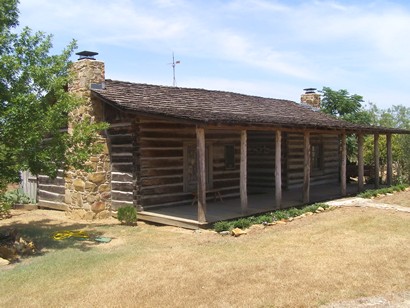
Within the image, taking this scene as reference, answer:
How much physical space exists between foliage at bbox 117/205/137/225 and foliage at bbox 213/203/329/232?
8.41 ft

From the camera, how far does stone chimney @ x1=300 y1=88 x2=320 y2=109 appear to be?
23.8 m

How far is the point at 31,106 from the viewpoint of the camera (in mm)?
9242

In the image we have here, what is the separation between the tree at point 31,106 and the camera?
361 inches

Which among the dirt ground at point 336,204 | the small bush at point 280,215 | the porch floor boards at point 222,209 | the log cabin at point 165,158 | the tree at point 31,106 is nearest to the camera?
the dirt ground at point 336,204

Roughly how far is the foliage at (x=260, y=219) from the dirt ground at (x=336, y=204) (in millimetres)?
306

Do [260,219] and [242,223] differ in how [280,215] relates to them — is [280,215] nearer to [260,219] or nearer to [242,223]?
[260,219]

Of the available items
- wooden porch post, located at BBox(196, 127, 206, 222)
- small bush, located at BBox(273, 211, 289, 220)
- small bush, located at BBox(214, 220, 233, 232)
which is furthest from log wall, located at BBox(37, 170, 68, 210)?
small bush, located at BBox(273, 211, 289, 220)

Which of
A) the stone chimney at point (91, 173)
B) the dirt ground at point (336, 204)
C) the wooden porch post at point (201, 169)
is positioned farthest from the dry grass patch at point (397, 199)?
the stone chimney at point (91, 173)

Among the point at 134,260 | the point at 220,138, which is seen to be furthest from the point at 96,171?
the point at 134,260

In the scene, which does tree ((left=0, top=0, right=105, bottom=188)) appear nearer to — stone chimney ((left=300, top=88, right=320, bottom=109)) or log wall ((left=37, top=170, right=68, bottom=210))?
log wall ((left=37, top=170, right=68, bottom=210))

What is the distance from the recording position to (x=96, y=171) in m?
13.4

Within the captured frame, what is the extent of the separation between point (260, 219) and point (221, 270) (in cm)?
417

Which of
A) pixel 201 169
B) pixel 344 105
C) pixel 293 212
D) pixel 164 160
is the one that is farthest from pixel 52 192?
pixel 344 105

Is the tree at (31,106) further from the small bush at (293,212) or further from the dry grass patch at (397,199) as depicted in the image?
the dry grass patch at (397,199)
